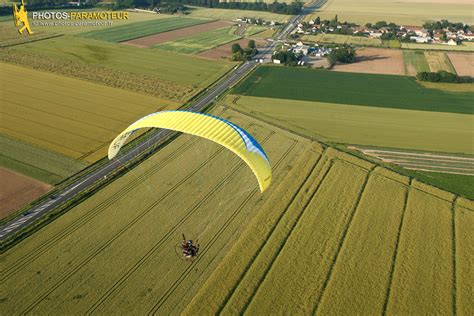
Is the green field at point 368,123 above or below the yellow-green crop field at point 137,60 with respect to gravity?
below

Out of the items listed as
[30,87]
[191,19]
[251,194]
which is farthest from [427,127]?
[191,19]

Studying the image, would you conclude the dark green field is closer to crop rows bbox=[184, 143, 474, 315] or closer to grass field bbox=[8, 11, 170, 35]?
crop rows bbox=[184, 143, 474, 315]

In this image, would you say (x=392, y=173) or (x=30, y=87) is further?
(x=30, y=87)

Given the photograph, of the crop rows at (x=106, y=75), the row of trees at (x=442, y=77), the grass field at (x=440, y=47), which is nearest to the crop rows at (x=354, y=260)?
the crop rows at (x=106, y=75)

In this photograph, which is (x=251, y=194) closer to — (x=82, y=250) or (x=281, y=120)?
(x=82, y=250)

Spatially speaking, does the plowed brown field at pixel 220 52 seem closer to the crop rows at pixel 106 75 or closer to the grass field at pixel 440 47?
the crop rows at pixel 106 75

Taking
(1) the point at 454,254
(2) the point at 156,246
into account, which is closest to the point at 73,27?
(2) the point at 156,246
